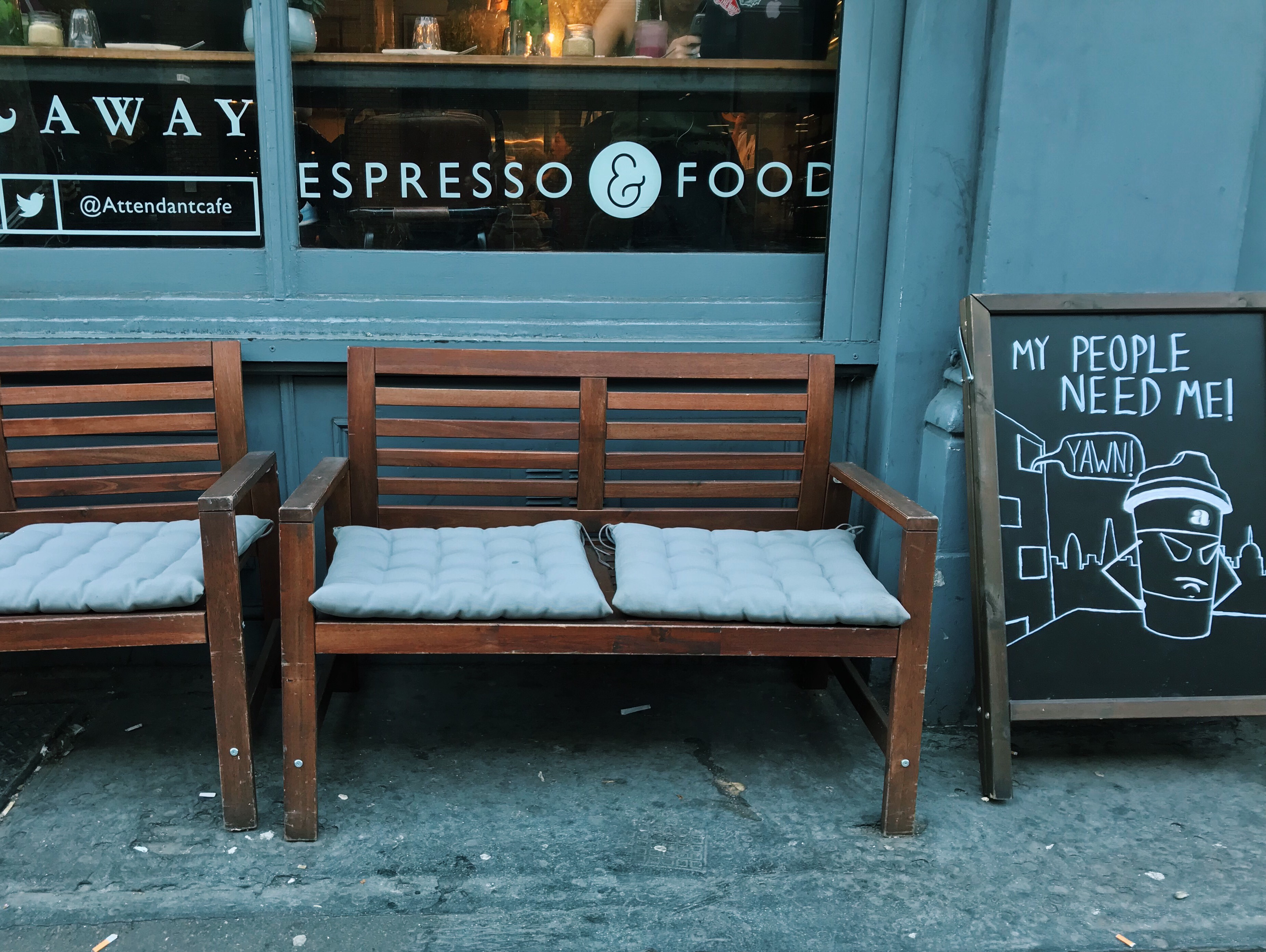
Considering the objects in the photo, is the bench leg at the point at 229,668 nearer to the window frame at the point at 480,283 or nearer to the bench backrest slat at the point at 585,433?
the bench backrest slat at the point at 585,433

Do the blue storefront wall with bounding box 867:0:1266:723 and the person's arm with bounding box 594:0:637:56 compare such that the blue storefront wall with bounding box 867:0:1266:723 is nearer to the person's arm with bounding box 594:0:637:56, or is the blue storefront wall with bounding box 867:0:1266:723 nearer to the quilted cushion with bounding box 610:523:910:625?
the quilted cushion with bounding box 610:523:910:625

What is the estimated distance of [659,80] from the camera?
118 inches

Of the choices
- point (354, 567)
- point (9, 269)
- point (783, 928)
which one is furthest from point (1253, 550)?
point (9, 269)

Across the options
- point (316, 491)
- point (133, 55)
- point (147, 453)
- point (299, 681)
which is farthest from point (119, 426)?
point (133, 55)

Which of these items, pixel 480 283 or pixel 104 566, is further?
pixel 480 283

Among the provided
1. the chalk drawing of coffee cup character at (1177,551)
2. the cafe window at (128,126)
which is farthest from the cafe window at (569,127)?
the chalk drawing of coffee cup character at (1177,551)

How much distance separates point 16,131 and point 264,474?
1.48m

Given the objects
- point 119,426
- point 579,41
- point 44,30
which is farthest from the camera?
point 579,41

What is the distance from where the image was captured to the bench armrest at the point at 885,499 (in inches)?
83.7

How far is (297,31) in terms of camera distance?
2.86m

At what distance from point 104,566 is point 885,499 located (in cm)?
191

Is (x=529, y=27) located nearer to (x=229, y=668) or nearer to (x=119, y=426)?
(x=119, y=426)

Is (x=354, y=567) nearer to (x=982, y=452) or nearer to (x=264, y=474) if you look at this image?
(x=264, y=474)

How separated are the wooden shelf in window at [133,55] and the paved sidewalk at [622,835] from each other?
78.0 inches
